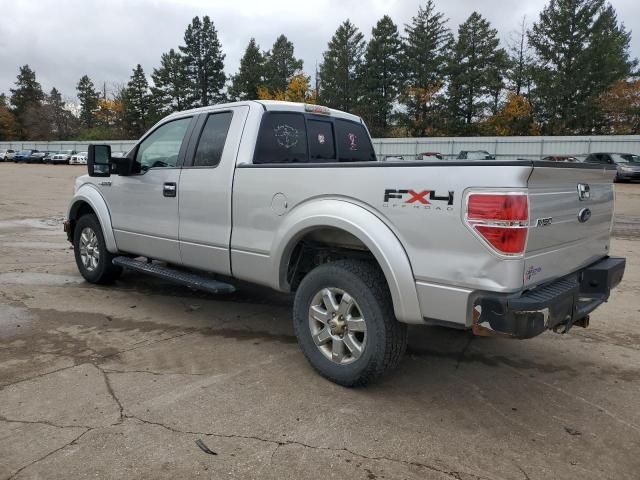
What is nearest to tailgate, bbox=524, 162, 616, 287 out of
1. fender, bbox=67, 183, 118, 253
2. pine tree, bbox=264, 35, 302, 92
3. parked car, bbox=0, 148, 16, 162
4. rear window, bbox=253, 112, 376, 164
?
rear window, bbox=253, 112, 376, 164

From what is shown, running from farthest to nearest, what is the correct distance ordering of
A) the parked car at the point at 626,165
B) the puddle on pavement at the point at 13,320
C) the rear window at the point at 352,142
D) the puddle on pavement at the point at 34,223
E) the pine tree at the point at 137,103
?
the pine tree at the point at 137,103
the parked car at the point at 626,165
the puddle on pavement at the point at 34,223
the rear window at the point at 352,142
the puddle on pavement at the point at 13,320

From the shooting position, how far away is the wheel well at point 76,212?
6395 mm

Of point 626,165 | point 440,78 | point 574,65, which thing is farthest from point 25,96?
point 626,165

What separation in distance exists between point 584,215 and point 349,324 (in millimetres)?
1682

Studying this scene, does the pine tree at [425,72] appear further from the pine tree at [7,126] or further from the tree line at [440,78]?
the pine tree at [7,126]

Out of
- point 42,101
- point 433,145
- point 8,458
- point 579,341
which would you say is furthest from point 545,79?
point 42,101

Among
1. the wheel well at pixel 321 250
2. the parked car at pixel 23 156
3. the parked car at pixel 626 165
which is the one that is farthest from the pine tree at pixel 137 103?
the wheel well at pixel 321 250

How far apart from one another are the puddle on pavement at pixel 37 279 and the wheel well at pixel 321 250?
3602 millimetres

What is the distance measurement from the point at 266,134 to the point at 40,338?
258cm

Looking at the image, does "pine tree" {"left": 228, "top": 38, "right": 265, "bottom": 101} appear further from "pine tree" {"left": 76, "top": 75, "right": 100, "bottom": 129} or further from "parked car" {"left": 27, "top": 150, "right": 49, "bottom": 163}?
"pine tree" {"left": 76, "top": 75, "right": 100, "bottom": 129}

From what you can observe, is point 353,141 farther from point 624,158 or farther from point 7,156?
point 7,156

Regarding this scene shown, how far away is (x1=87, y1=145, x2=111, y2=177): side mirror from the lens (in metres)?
5.45

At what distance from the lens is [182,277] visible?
4754mm

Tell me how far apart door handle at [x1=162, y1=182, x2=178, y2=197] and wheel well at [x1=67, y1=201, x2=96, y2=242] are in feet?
6.25
